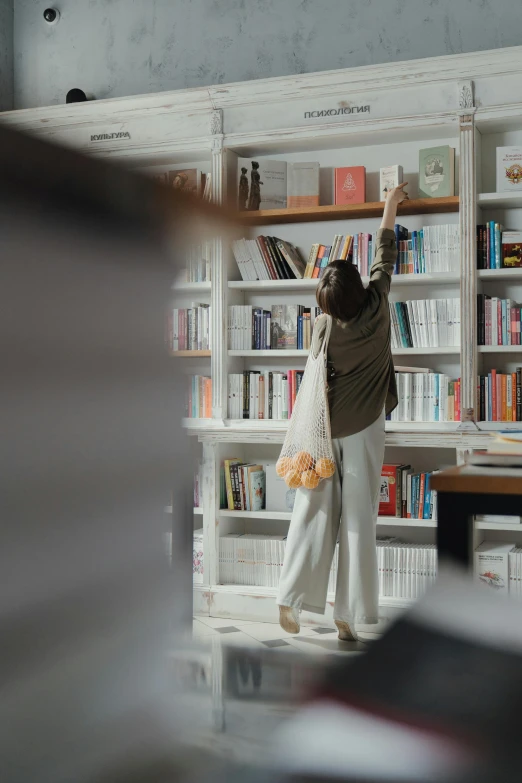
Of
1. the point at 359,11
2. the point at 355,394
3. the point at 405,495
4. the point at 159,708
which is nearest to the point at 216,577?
the point at 405,495

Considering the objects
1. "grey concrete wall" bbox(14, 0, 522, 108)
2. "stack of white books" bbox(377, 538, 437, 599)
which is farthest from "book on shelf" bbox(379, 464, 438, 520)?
"grey concrete wall" bbox(14, 0, 522, 108)

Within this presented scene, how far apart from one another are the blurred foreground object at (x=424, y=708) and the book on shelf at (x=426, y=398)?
88.3 inches

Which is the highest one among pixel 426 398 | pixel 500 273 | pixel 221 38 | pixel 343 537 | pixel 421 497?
pixel 221 38

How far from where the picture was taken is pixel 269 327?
3938 millimetres

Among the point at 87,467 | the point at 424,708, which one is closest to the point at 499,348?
the point at 424,708

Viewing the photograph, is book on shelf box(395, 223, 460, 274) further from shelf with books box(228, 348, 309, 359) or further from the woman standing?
shelf with books box(228, 348, 309, 359)

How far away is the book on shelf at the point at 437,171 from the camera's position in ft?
12.0

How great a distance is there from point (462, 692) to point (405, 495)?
271 cm

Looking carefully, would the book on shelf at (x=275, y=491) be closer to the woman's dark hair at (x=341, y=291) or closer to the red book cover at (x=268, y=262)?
the red book cover at (x=268, y=262)

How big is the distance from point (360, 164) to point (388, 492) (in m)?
1.56

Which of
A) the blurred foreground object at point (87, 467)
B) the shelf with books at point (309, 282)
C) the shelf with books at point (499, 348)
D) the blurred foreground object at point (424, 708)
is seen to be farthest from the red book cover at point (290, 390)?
the blurred foreground object at point (87, 467)

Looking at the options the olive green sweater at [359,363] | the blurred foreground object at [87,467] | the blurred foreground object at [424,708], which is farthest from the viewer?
the olive green sweater at [359,363]

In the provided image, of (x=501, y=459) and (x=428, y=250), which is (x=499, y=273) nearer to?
(x=428, y=250)

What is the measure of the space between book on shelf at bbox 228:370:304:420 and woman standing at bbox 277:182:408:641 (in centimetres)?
64
